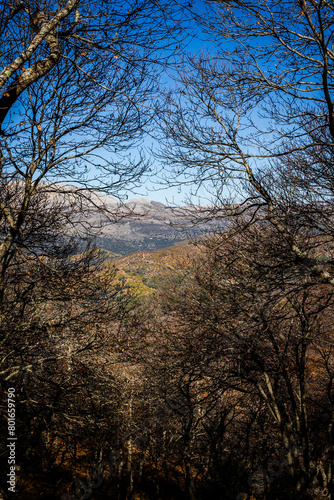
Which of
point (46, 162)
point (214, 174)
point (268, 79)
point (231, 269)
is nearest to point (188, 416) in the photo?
point (231, 269)

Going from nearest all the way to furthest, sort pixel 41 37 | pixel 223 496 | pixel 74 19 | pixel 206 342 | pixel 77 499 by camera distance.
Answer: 1. pixel 41 37
2. pixel 74 19
3. pixel 206 342
4. pixel 77 499
5. pixel 223 496

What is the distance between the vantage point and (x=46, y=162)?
466 centimetres

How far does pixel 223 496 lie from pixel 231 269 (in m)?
10.0

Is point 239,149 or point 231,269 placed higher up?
point 239,149

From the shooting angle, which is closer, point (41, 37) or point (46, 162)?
point (41, 37)

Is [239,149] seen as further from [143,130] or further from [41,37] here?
[41,37]

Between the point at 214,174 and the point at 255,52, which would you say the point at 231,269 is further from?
the point at 255,52

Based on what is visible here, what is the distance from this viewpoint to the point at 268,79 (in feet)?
13.9

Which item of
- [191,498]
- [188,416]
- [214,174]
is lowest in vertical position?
[191,498]

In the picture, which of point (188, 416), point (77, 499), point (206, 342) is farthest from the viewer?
point (188, 416)

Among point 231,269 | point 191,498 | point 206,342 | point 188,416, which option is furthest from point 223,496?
point 231,269

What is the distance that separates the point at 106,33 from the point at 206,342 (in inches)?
252

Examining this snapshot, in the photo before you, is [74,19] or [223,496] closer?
[74,19]

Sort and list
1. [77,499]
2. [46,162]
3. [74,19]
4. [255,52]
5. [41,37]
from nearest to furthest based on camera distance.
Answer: [41,37]
[74,19]
[255,52]
[46,162]
[77,499]
